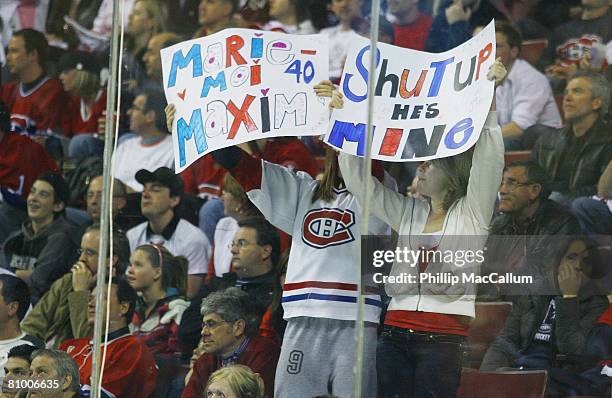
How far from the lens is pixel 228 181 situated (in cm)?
427

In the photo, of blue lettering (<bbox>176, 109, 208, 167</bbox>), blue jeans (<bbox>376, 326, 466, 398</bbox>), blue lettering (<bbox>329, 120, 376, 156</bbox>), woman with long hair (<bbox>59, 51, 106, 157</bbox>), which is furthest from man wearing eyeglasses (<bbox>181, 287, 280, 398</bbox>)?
woman with long hair (<bbox>59, 51, 106, 157</bbox>)

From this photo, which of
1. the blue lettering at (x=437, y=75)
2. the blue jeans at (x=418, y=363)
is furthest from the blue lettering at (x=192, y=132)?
the blue jeans at (x=418, y=363)

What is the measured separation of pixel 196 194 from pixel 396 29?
895mm

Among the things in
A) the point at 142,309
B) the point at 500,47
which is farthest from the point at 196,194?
the point at 500,47

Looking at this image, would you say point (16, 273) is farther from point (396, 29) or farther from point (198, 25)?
point (396, 29)

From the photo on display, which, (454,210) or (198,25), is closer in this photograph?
(454,210)

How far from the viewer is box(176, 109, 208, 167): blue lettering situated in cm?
423

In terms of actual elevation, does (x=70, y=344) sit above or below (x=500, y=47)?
below

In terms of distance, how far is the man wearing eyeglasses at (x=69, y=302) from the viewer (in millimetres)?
4332

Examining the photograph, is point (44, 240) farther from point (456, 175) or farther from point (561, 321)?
point (561, 321)

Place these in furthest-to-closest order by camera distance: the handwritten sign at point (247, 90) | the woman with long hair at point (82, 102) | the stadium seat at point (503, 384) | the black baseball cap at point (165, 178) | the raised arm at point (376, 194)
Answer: the woman with long hair at point (82, 102) → the black baseball cap at point (165, 178) → the handwritten sign at point (247, 90) → the raised arm at point (376, 194) → the stadium seat at point (503, 384)

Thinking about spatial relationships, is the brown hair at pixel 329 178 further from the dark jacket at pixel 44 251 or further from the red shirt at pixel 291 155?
the dark jacket at pixel 44 251

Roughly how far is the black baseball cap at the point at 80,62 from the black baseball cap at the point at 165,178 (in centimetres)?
44

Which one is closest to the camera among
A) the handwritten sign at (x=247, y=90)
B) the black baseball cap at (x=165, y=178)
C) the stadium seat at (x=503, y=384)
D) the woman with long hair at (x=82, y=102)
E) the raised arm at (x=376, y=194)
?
the stadium seat at (x=503, y=384)
